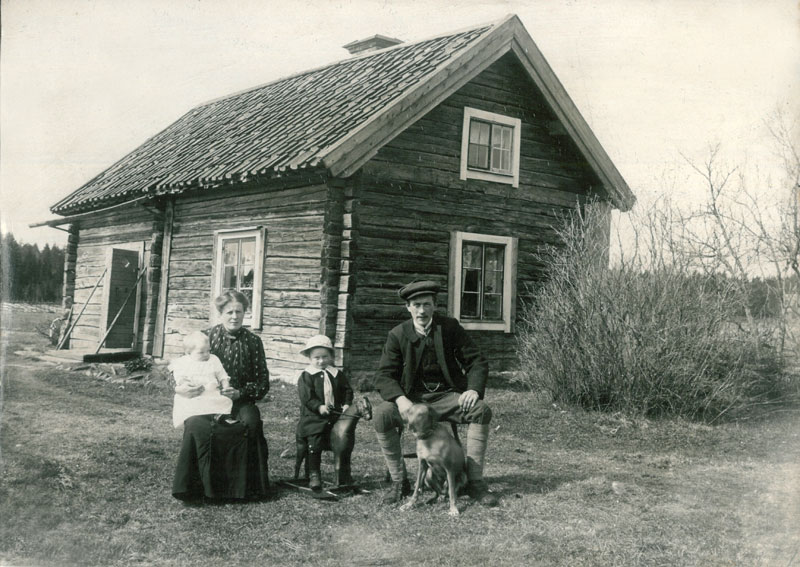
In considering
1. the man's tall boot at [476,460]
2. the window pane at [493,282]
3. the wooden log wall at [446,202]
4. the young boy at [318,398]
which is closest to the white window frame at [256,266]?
the wooden log wall at [446,202]

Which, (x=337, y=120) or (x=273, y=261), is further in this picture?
(x=273, y=261)

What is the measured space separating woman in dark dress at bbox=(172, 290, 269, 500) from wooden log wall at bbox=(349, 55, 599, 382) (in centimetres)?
467

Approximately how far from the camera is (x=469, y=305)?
1139 centimetres

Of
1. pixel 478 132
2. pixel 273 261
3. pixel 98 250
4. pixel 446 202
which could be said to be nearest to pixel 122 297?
pixel 98 250

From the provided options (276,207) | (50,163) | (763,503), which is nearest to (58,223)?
(276,207)

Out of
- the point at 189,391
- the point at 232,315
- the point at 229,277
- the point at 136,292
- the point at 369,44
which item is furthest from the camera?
the point at 369,44

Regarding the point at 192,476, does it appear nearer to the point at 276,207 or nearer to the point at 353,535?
the point at 353,535

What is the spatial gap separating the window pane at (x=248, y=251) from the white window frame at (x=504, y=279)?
9.69 ft

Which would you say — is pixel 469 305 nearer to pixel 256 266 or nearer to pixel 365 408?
pixel 256 266

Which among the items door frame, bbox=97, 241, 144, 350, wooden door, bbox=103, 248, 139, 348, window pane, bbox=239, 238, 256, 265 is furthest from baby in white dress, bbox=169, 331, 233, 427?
wooden door, bbox=103, 248, 139, 348

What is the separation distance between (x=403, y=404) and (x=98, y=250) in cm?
1105

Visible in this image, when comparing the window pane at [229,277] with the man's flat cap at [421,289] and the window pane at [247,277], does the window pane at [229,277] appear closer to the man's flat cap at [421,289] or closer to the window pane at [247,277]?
the window pane at [247,277]

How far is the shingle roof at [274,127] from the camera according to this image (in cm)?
999

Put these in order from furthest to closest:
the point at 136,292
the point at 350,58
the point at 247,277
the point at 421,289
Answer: the point at 350,58 < the point at 136,292 < the point at 247,277 < the point at 421,289
